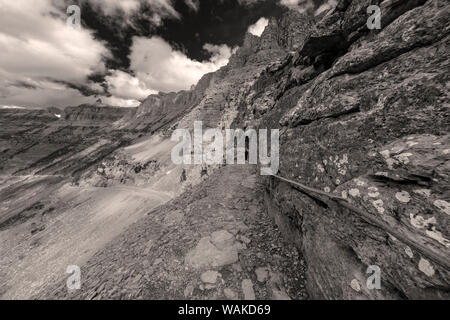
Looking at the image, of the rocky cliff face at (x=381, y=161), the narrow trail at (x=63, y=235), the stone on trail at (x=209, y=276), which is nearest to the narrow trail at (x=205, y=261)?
the stone on trail at (x=209, y=276)

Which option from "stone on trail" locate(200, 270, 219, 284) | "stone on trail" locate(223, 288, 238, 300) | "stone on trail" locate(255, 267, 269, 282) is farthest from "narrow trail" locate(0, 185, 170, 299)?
"stone on trail" locate(255, 267, 269, 282)

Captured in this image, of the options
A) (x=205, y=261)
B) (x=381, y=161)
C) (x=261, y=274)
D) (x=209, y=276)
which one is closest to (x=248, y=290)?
(x=261, y=274)

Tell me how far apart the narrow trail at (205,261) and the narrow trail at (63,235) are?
12456mm

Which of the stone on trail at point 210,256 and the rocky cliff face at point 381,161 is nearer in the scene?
the rocky cliff face at point 381,161

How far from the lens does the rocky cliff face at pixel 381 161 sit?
3.24 meters

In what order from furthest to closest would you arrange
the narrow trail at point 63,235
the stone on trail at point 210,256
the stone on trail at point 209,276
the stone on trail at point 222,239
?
1. the narrow trail at point 63,235
2. the stone on trail at point 222,239
3. the stone on trail at point 210,256
4. the stone on trail at point 209,276

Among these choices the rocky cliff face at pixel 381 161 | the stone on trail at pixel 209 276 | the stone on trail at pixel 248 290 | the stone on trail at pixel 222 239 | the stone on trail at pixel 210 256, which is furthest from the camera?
the stone on trail at pixel 222 239

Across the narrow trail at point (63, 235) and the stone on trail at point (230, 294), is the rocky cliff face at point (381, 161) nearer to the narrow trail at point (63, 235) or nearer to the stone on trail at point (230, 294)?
the stone on trail at point (230, 294)

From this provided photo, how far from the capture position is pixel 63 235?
2609 cm

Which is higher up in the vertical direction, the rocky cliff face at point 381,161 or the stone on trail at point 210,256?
the rocky cliff face at point 381,161
